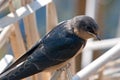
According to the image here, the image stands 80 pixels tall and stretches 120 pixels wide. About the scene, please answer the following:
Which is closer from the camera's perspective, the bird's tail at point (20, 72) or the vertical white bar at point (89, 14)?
the bird's tail at point (20, 72)

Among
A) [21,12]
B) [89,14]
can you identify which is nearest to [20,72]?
[21,12]

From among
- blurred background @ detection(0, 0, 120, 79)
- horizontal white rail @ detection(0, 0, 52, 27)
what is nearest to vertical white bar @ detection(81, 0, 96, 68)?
blurred background @ detection(0, 0, 120, 79)

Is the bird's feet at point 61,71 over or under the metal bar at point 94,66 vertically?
under

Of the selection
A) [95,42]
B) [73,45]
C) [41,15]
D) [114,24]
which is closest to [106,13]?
[114,24]

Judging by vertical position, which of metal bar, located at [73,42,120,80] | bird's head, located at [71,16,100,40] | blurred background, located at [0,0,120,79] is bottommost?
blurred background, located at [0,0,120,79]

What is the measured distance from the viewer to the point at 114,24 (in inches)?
70.9

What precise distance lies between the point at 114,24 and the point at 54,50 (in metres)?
0.98

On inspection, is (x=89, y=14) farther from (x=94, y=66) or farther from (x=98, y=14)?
(x=94, y=66)

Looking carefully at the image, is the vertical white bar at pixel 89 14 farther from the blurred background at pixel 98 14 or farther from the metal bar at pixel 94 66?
the metal bar at pixel 94 66

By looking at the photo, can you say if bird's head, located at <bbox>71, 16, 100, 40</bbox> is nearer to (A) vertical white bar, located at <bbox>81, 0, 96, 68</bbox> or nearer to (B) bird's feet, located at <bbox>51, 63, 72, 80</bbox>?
(B) bird's feet, located at <bbox>51, 63, 72, 80</bbox>

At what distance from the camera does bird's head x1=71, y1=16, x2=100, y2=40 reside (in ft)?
2.67

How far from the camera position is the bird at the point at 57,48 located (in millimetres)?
820

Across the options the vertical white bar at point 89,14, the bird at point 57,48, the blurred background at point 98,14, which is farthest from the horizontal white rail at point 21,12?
the blurred background at point 98,14

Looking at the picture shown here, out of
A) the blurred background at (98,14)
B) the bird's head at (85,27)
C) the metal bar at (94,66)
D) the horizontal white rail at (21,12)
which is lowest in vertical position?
the blurred background at (98,14)
